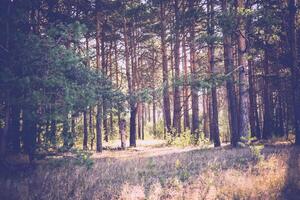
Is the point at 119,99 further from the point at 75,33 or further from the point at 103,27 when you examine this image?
the point at 103,27

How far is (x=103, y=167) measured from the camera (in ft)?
35.5

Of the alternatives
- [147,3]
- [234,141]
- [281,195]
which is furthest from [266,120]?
[281,195]

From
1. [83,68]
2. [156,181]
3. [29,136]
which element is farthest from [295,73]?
[29,136]

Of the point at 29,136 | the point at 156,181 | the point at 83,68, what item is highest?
the point at 83,68

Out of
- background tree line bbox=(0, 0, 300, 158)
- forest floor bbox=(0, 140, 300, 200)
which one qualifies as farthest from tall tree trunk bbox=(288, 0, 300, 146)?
forest floor bbox=(0, 140, 300, 200)

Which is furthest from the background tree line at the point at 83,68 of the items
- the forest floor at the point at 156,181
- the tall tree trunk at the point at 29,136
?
the forest floor at the point at 156,181

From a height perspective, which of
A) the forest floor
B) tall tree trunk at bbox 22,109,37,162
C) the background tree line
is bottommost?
the forest floor

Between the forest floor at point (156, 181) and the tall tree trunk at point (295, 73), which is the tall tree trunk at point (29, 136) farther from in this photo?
the tall tree trunk at point (295, 73)

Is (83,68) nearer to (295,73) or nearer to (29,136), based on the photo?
(29,136)

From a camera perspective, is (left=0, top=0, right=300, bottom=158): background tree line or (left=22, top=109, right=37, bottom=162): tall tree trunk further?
(left=22, top=109, right=37, bottom=162): tall tree trunk

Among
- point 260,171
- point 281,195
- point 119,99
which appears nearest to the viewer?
point 281,195

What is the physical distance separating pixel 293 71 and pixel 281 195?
695 cm

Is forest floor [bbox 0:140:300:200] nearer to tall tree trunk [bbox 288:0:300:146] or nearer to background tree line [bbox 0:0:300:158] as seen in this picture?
background tree line [bbox 0:0:300:158]

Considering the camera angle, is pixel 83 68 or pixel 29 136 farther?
pixel 83 68
